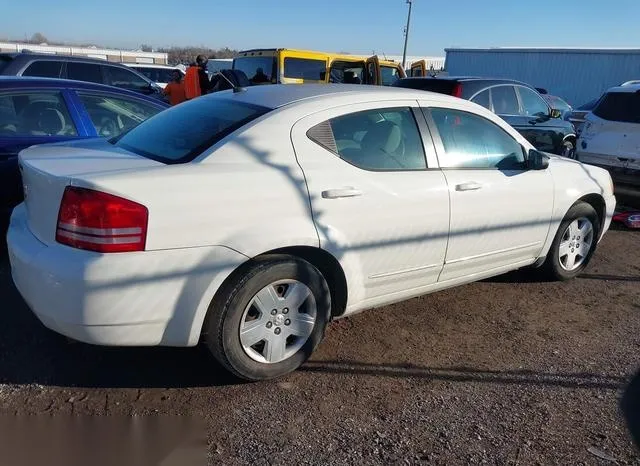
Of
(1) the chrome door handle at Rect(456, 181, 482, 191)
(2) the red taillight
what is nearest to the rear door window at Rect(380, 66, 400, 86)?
(1) the chrome door handle at Rect(456, 181, 482, 191)

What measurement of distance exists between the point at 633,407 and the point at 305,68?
10259 millimetres

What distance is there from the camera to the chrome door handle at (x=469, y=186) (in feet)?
12.7

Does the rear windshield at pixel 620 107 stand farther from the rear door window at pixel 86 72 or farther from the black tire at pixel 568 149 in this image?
the rear door window at pixel 86 72

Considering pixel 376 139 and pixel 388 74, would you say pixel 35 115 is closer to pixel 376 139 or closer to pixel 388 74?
pixel 376 139

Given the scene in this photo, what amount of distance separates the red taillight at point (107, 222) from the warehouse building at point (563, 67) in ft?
101

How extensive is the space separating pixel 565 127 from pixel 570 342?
672cm

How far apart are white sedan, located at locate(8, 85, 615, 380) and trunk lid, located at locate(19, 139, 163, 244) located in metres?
0.01

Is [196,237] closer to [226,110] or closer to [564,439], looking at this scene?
[226,110]

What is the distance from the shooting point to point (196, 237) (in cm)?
284

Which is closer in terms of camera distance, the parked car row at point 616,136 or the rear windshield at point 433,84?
the parked car row at point 616,136

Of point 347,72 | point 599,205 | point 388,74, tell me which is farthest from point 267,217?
point 388,74

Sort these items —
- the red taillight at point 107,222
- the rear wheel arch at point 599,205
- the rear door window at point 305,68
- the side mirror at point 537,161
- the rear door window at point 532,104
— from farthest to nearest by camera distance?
the rear door window at point 305,68 → the rear door window at point 532,104 → the rear wheel arch at point 599,205 → the side mirror at point 537,161 → the red taillight at point 107,222

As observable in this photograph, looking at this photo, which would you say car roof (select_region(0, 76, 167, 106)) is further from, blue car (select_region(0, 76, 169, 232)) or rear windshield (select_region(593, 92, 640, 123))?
rear windshield (select_region(593, 92, 640, 123))

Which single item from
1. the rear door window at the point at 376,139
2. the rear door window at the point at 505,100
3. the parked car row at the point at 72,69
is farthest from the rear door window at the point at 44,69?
the rear door window at the point at 376,139
